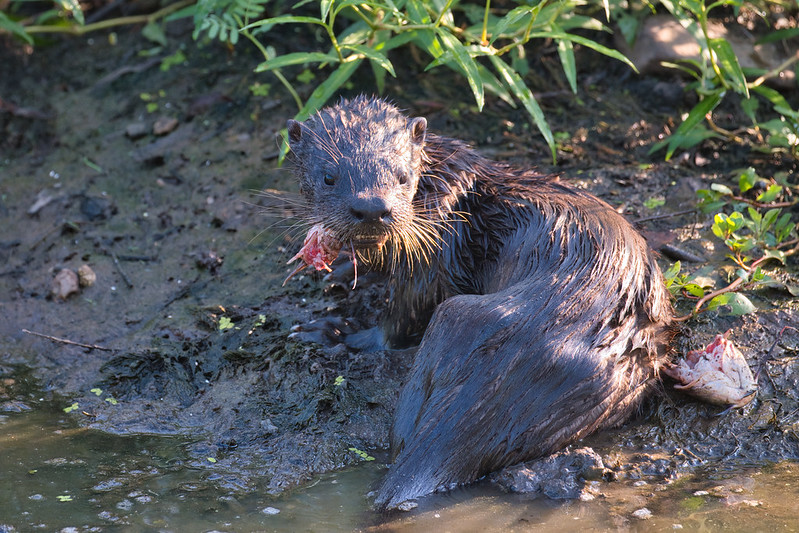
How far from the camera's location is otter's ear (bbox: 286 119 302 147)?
3.72 metres

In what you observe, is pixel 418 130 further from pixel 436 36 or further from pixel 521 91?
pixel 436 36

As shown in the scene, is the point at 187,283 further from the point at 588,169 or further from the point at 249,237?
the point at 588,169

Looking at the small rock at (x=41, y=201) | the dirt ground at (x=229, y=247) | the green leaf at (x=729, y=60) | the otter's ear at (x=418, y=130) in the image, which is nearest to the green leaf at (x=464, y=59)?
the otter's ear at (x=418, y=130)

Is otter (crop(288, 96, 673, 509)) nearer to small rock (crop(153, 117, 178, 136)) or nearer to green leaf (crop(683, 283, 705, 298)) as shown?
green leaf (crop(683, 283, 705, 298))

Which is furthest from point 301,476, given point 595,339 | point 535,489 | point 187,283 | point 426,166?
point 187,283

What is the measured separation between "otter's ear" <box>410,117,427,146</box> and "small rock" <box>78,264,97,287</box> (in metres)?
2.02

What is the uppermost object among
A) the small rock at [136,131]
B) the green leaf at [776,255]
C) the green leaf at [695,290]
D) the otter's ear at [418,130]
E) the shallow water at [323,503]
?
the small rock at [136,131]

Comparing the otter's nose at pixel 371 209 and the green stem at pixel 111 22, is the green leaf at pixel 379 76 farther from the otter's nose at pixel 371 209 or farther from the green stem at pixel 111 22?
the otter's nose at pixel 371 209

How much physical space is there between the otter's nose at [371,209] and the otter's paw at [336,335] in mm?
749

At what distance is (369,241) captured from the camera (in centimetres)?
345

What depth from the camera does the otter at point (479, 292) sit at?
9.30ft

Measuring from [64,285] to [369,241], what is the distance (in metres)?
1.93

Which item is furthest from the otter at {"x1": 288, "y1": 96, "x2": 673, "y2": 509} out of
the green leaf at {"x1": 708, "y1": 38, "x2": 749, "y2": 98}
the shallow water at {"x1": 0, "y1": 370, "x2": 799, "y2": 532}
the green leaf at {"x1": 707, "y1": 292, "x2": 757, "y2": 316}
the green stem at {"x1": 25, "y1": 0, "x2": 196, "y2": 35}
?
the green stem at {"x1": 25, "y1": 0, "x2": 196, "y2": 35}

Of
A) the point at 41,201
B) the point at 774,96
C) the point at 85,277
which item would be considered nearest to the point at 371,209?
the point at 85,277
